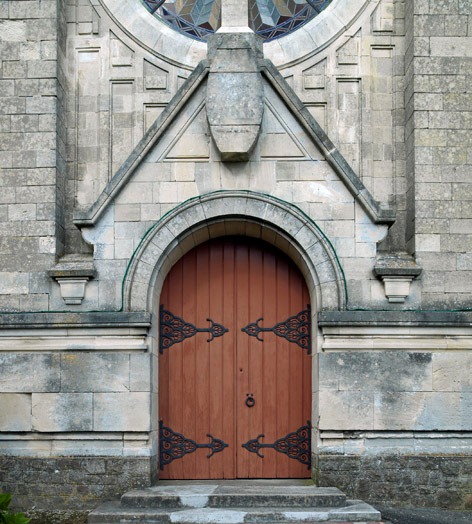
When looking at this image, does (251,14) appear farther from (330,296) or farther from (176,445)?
(176,445)

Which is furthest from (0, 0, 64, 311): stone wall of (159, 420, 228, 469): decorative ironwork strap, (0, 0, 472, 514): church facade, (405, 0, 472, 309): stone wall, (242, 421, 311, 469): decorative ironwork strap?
(405, 0, 472, 309): stone wall

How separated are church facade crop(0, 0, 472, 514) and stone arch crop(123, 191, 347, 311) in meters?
0.02

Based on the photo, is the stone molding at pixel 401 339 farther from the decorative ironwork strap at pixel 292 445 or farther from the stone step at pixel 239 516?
the stone step at pixel 239 516

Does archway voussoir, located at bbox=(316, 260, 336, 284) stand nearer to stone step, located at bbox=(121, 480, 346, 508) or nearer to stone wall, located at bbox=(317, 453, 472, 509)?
stone wall, located at bbox=(317, 453, 472, 509)

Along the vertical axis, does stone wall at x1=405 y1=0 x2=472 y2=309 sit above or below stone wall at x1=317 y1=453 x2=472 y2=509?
above

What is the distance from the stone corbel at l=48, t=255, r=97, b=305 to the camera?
887cm

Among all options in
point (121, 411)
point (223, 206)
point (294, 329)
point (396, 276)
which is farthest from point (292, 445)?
point (223, 206)

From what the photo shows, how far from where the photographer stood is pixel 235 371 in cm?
944

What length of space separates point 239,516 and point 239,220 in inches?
117

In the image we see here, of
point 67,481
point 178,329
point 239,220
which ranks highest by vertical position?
point 239,220

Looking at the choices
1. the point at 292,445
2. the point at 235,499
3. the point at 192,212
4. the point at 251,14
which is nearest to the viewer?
the point at 235,499

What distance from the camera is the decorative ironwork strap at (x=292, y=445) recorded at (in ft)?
30.7

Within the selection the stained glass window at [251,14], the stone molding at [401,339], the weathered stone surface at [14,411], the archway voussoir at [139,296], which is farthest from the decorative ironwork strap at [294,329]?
the stained glass window at [251,14]

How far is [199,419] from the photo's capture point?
9414 millimetres
